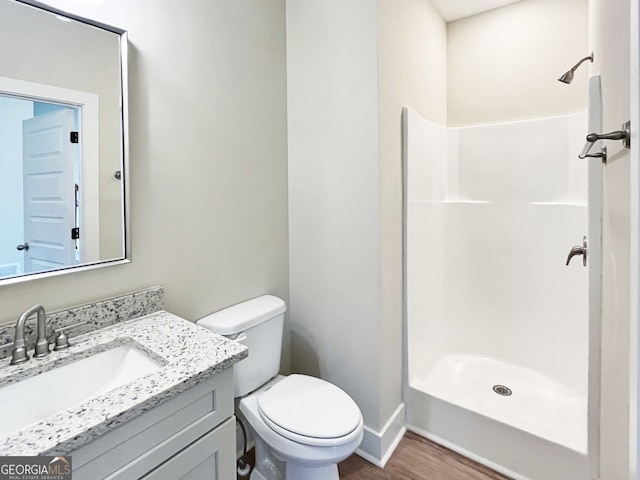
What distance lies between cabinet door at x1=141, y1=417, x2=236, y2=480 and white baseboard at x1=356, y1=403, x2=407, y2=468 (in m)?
0.86

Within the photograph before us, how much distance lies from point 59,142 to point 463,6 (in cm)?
244

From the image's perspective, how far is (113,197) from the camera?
1239mm

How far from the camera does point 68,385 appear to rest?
1000 mm

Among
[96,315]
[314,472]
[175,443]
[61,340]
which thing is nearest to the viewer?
[175,443]

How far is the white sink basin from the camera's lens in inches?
34.9

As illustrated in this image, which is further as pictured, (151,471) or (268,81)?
(268,81)

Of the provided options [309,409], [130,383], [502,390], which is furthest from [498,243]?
[130,383]

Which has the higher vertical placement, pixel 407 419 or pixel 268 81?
pixel 268 81

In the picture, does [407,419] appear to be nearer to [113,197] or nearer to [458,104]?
[113,197]

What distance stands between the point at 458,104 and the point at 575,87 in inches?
26.6

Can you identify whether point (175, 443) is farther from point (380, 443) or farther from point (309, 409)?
point (380, 443)

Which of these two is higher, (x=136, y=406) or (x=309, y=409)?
(x=136, y=406)

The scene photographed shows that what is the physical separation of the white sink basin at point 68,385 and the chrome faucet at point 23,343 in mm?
71

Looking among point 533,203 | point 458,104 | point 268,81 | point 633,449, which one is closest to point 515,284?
point 533,203
